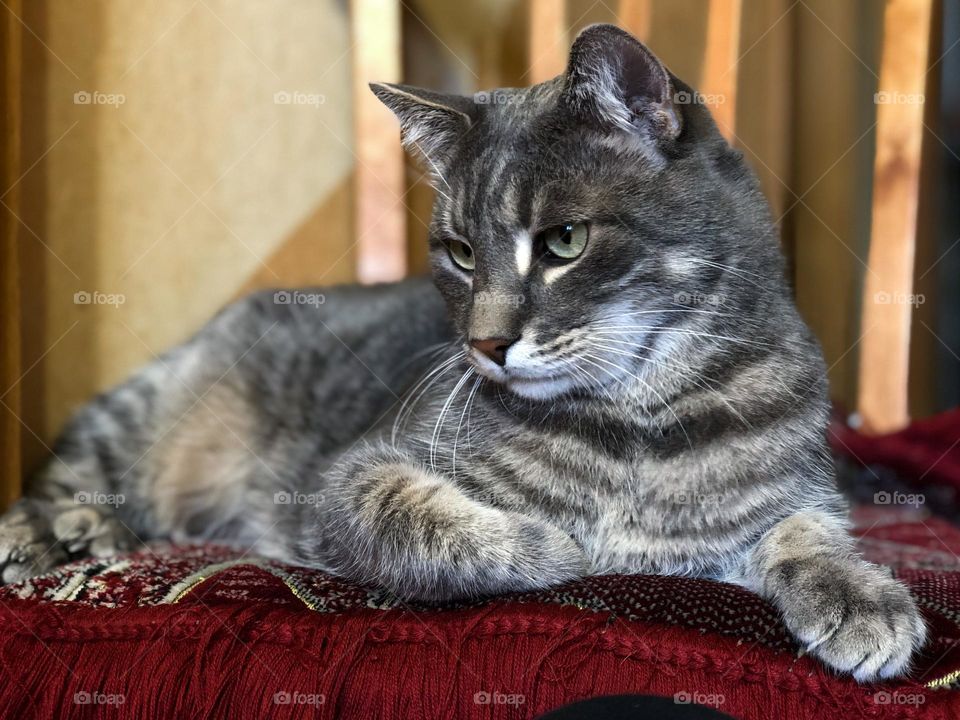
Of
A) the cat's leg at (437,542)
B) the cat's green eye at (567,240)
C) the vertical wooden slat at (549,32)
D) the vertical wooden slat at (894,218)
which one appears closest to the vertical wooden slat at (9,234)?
the cat's leg at (437,542)

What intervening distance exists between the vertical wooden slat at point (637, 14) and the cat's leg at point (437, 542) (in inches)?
52.2

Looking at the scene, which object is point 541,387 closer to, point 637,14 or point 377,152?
point 377,152

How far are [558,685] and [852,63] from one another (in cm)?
166

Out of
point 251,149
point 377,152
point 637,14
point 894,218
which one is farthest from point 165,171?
point 894,218

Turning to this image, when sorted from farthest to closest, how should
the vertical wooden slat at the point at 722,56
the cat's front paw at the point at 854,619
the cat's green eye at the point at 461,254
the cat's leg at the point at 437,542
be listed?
the vertical wooden slat at the point at 722,56 < the cat's green eye at the point at 461,254 < the cat's leg at the point at 437,542 < the cat's front paw at the point at 854,619

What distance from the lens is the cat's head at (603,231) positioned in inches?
39.0

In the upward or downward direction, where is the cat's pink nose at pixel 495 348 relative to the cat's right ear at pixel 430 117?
downward

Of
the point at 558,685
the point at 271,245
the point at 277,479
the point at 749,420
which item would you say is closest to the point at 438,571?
the point at 558,685

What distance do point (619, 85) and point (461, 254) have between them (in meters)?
0.28

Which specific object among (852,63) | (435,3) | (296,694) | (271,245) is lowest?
(296,694)

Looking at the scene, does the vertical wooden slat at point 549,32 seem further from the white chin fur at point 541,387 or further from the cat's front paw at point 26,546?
the cat's front paw at point 26,546

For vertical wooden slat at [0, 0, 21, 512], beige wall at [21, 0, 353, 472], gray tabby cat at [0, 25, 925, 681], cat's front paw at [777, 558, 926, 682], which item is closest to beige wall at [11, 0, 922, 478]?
beige wall at [21, 0, 353, 472]

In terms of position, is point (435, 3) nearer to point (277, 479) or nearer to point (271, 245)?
point (271, 245)

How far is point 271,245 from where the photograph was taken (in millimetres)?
2064
